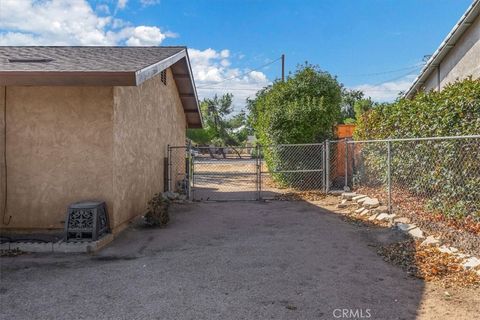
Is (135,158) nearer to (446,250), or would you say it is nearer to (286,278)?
(286,278)

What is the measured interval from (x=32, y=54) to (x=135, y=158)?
10.2 feet

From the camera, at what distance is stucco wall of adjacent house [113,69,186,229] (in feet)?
21.9

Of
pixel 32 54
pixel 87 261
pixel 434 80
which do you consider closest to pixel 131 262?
pixel 87 261

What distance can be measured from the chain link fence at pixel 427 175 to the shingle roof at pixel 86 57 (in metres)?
5.29

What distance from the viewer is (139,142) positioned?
26.4ft

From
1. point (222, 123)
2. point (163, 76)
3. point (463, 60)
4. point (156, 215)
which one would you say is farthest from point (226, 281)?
point (222, 123)

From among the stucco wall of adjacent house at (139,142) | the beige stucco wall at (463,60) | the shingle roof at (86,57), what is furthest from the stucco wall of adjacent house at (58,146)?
the beige stucco wall at (463,60)

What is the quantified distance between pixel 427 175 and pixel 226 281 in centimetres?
466

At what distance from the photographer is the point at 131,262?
5.20 meters

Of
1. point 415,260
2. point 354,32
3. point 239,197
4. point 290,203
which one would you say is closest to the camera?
point 415,260

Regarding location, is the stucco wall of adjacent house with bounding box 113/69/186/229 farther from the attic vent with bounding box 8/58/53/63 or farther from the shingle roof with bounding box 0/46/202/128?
the attic vent with bounding box 8/58/53/63

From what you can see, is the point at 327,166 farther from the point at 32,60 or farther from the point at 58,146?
the point at 32,60

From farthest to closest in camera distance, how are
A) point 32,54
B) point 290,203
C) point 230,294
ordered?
point 290,203
point 32,54
point 230,294

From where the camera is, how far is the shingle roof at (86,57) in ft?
19.2
